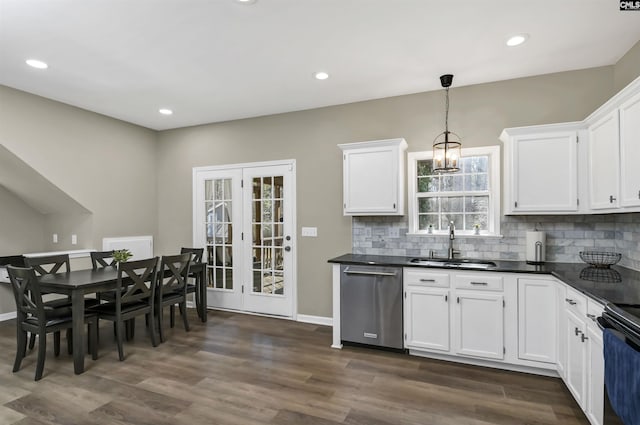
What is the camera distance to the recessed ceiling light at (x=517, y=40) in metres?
2.72

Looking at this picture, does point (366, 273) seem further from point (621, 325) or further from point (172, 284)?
point (172, 284)

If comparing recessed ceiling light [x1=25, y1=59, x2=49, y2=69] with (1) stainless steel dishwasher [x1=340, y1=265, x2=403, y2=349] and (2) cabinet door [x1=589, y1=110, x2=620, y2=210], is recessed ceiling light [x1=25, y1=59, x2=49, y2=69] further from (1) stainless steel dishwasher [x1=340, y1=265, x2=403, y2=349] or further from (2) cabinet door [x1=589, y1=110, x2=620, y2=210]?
(2) cabinet door [x1=589, y1=110, x2=620, y2=210]

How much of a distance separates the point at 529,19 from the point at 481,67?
78cm

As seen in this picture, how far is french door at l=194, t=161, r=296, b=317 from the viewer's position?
4.63 metres

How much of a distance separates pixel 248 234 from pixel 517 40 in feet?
12.5

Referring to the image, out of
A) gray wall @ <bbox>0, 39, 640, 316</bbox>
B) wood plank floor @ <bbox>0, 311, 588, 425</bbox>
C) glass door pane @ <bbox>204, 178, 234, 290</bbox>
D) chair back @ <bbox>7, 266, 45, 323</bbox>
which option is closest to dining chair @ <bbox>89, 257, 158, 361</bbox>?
wood plank floor @ <bbox>0, 311, 588, 425</bbox>

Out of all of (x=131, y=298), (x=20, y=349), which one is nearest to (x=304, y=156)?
(x=131, y=298)

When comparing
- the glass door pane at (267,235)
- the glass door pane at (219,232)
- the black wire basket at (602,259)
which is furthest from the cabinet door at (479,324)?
the glass door pane at (219,232)

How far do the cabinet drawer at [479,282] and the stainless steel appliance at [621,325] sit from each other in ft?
4.00

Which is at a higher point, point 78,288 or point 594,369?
point 78,288

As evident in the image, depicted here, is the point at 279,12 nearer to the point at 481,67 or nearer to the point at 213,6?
the point at 213,6

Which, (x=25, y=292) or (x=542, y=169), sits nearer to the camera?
(x=25, y=292)

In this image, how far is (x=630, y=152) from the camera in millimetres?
2352

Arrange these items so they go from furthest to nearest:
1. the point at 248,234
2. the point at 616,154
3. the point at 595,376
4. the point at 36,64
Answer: the point at 248,234
the point at 36,64
the point at 616,154
the point at 595,376
